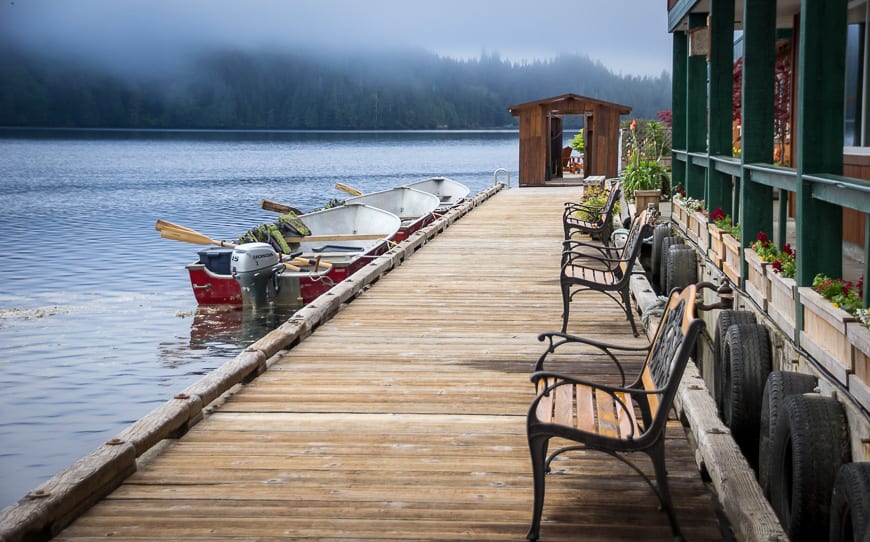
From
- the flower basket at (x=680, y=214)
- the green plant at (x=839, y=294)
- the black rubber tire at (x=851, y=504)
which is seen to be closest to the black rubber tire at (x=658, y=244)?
the flower basket at (x=680, y=214)

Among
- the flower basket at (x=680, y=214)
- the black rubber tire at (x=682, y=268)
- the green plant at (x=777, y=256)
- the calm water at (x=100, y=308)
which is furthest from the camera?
the calm water at (x=100, y=308)

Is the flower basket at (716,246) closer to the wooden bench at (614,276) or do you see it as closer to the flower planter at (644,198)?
the wooden bench at (614,276)

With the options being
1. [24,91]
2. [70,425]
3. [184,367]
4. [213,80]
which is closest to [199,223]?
[184,367]

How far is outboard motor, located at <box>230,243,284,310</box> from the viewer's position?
50.3ft

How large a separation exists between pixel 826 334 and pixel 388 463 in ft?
7.06

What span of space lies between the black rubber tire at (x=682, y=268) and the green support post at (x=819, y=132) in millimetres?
4389

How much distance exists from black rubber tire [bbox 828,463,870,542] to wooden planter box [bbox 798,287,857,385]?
2.79 ft

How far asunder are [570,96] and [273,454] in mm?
24811

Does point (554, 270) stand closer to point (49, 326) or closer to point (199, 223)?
point (49, 326)

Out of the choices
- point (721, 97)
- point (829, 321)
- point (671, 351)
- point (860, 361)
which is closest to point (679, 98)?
point (721, 97)

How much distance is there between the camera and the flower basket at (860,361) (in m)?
3.87

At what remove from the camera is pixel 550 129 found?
28.6m

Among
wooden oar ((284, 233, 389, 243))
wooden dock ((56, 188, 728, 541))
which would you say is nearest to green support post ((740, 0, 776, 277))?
wooden dock ((56, 188, 728, 541))

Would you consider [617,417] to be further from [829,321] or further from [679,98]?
[679,98]
